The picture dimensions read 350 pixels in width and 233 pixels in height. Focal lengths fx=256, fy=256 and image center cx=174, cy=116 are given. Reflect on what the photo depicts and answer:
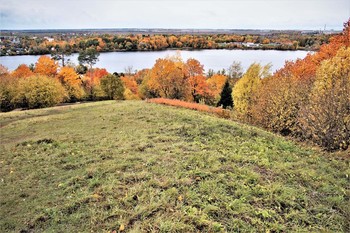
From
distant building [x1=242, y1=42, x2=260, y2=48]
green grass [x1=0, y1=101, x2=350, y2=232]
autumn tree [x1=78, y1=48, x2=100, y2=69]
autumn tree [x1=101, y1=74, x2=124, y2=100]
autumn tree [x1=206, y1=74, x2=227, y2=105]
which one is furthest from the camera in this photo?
distant building [x1=242, y1=42, x2=260, y2=48]

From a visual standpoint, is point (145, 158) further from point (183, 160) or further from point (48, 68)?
point (48, 68)

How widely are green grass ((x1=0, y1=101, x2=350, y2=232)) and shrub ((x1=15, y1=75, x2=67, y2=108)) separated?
24595 mm

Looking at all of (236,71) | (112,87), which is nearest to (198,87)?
(112,87)

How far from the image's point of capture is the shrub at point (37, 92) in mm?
34406

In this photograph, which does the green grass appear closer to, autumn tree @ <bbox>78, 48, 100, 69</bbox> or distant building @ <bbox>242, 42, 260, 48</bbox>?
autumn tree @ <bbox>78, 48, 100, 69</bbox>

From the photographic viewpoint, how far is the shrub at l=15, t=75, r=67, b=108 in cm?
3441

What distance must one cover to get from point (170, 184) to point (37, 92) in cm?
3354

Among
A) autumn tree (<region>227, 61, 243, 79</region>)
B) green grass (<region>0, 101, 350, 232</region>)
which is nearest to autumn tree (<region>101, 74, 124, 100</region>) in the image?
autumn tree (<region>227, 61, 243, 79</region>)

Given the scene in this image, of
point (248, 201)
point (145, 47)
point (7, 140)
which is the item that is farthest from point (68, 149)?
point (145, 47)

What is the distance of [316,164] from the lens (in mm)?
9469

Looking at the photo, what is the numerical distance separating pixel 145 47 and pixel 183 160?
12167 centimetres

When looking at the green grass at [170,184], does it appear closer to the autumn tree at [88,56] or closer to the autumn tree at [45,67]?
the autumn tree at [45,67]

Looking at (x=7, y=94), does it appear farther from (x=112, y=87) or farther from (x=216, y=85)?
(x=216, y=85)

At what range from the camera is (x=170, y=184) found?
23.7 ft
